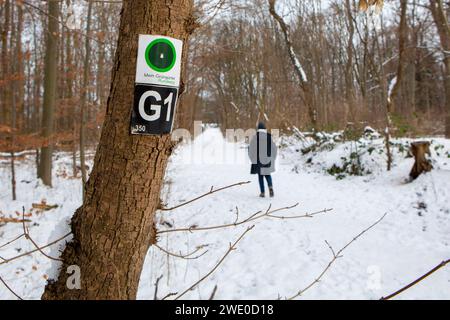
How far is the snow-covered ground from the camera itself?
11.2ft

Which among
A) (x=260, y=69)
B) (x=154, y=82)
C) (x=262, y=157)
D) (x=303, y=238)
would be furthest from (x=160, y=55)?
(x=260, y=69)

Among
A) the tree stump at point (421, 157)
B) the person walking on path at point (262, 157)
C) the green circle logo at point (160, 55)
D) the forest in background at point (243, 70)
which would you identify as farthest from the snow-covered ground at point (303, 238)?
the forest in background at point (243, 70)

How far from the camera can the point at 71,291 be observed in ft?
3.31

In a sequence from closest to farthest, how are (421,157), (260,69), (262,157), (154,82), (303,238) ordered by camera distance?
(154,82), (303,238), (421,157), (262,157), (260,69)

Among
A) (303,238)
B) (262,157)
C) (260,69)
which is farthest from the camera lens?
(260,69)

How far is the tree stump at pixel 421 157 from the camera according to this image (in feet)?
21.1

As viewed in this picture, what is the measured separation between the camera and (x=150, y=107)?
0.93 metres

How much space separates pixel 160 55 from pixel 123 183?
42cm

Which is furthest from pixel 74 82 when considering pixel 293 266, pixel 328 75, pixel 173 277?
pixel 328 75

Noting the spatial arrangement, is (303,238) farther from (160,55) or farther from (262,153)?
(160,55)

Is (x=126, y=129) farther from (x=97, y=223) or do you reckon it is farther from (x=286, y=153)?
(x=286, y=153)

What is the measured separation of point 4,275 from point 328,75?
21.4 metres

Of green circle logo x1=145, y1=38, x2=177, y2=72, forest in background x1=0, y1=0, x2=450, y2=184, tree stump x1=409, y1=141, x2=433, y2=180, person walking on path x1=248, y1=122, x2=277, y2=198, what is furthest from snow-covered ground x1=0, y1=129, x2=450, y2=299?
forest in background x1=0, y1=0, x2=450, y2=184

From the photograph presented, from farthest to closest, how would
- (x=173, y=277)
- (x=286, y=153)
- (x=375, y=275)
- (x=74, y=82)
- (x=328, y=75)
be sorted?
(x=328, y=75) → (x=286, y=153) → (x=74, y=82) → (x=173, y=277) → (x=375, y=275)
